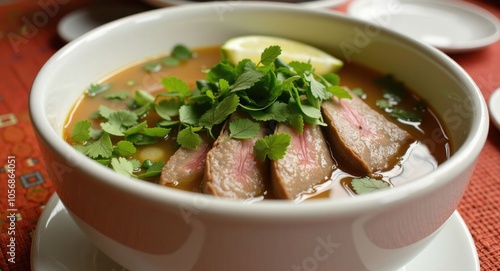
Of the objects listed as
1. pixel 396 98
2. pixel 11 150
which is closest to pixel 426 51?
pixel 396 98

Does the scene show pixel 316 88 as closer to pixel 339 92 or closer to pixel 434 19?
pixel 339 92

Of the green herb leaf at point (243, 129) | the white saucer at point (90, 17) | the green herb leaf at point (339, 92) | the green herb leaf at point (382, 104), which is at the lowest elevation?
the white saucer at point (90, 17)

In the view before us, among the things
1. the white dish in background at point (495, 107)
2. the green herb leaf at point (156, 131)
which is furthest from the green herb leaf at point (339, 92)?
the white dish in background at point (495, 107)

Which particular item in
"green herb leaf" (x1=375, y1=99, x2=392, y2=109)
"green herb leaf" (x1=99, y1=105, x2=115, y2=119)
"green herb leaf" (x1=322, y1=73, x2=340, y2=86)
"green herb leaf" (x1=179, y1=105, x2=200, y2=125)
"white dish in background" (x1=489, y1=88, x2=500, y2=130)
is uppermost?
"green herb leaf" (x1=322, y1=73, x2=340, y2=86)

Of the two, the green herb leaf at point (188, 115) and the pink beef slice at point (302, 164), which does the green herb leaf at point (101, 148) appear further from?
the pink beef slice at point (302, 164)

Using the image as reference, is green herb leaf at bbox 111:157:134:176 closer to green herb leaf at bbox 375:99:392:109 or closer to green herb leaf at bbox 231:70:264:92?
green herb leaf at bbox 231:70:264:92

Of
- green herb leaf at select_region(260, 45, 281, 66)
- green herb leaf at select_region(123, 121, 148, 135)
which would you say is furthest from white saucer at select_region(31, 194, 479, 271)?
green herb leaf at select_region(260, 45, 281, 66)
